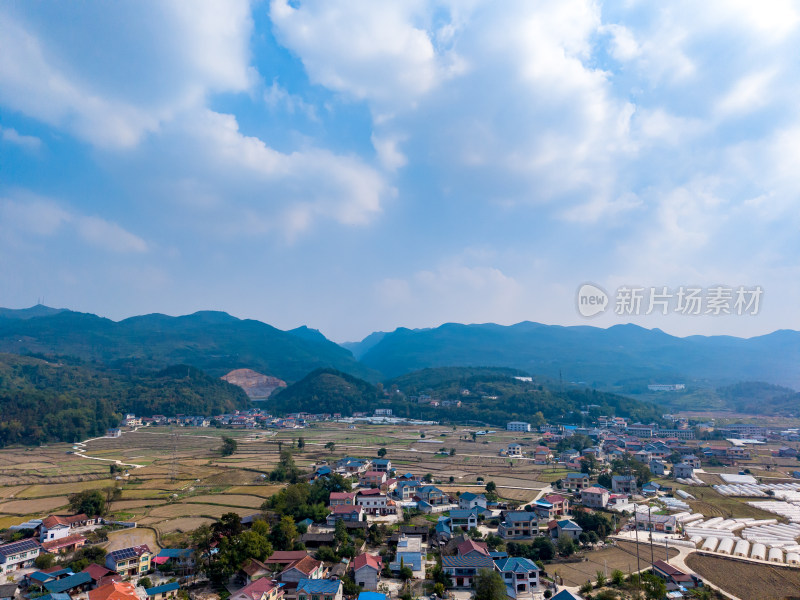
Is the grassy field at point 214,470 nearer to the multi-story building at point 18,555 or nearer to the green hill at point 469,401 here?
the multi-story building at point 18,555

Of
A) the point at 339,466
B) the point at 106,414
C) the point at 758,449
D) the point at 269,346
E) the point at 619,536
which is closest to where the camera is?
the point at 619,536

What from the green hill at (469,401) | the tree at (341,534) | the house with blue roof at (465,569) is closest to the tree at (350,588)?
the house with blue roof at (465,569)

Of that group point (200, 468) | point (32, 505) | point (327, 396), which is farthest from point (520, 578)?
point (327, 396)

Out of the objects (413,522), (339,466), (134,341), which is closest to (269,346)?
(134,341)

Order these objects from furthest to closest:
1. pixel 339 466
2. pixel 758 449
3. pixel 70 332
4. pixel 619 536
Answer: pixel 70 332
pixel 758 449
pixel 339 466
pixel 619 536

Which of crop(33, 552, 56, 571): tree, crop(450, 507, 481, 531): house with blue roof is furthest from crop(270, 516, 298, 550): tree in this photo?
crop(33, 552, 56, 571): tree

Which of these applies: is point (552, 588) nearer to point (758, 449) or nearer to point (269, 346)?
point (758, 449)

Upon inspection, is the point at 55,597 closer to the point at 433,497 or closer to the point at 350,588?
the point at 350,588
